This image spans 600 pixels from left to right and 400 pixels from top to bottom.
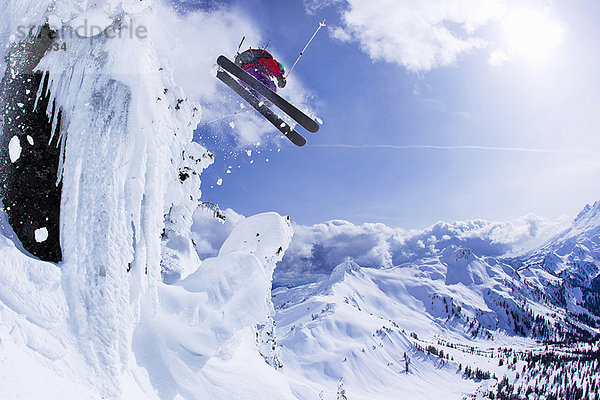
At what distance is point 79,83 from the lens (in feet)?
15.5

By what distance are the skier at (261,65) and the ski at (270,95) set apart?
0.60 metres

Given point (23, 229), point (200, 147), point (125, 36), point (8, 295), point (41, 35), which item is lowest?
point (8, 295)

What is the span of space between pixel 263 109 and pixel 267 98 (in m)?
0.64

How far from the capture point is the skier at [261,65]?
401 inches

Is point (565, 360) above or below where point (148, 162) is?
above

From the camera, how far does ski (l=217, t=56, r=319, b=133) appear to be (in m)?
9.59

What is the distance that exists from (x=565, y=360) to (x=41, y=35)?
265 metres

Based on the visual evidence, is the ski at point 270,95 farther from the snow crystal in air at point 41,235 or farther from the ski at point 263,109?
the snow crystal in air at point 41,235

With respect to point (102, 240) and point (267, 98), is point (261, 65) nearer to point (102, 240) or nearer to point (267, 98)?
point (267, 98)

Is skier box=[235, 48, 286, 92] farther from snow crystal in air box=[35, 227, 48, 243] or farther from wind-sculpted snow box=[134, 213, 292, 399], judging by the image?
snow crystal in air box=[35, 227, 48, 243]

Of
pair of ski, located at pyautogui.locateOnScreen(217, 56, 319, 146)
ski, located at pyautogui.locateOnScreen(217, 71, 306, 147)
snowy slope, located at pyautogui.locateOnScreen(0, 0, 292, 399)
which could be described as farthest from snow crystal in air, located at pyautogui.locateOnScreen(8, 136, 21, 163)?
ski, located at pyautogui.locateOnScreen(217, 71, 306, 147)

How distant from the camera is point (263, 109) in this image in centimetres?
1066

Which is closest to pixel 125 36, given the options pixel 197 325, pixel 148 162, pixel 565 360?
pixel 148 162

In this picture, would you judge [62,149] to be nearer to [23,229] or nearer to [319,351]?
[23,229]
